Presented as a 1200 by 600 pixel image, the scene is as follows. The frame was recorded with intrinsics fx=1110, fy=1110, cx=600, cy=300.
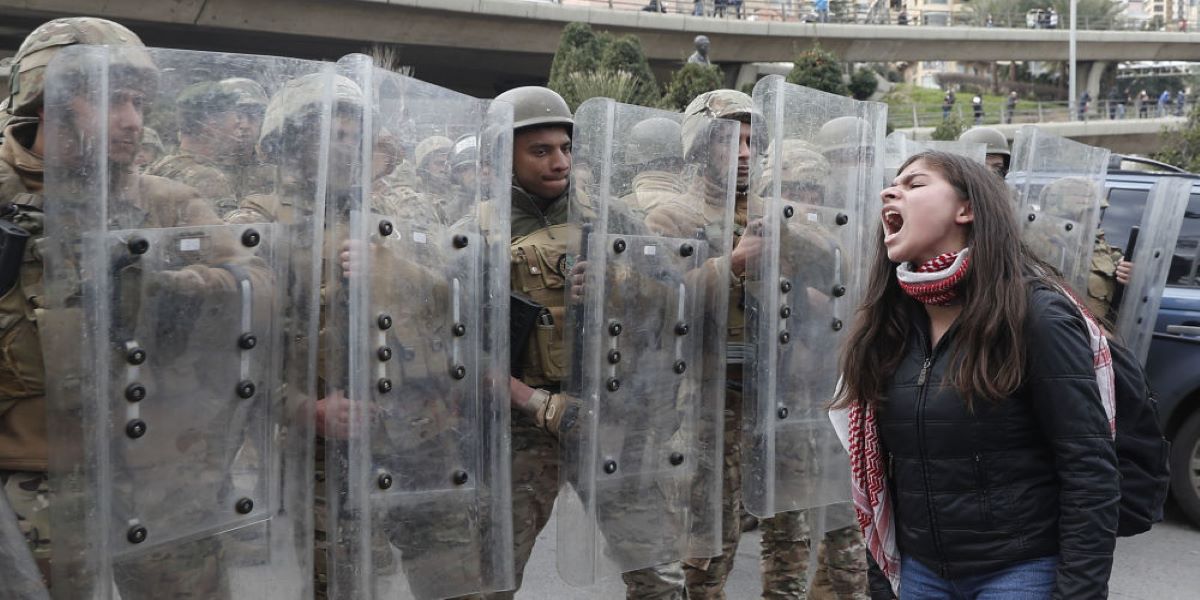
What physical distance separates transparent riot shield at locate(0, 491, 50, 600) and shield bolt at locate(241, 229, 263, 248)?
716 millimetres

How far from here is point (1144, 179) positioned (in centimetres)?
580

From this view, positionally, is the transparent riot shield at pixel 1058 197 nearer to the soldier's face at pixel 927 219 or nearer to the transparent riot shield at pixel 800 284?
the transparent riot shield at pixel 800 284

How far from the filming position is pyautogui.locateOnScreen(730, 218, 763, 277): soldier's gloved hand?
3.43 metres

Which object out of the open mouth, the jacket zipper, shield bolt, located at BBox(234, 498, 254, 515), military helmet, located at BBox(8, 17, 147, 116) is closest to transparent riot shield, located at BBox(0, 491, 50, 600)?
shield bolt, located at BBox(234, 498, 254, 515)

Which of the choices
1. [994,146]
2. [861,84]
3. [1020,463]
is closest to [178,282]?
[1020,463]

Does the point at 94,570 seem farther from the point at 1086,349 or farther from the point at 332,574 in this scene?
the point at 1086,349

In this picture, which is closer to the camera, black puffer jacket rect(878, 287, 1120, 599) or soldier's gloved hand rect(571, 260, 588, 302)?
black puffer jacket rect(878, 287, 1120, 599)

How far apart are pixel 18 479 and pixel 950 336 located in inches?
81.5

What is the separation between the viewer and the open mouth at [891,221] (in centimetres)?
242

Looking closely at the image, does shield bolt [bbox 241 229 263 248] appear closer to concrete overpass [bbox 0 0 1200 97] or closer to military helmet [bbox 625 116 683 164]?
military helmet [bbox 625 116 683 164]

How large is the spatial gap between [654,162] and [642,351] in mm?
541

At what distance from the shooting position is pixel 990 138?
5.56 m

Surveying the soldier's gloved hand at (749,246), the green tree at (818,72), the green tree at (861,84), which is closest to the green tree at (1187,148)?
the green tree at (818,72)

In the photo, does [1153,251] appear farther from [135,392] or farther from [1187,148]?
[1187,148]
